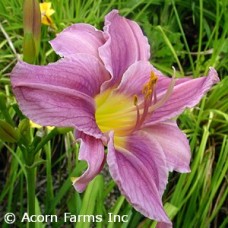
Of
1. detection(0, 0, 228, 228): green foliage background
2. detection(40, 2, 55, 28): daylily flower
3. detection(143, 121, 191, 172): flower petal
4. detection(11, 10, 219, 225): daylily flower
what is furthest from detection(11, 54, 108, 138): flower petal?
detection(40, 2, 55, 28): daylily flower

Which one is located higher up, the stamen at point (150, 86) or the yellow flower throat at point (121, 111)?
the stamen at point (150, 86)

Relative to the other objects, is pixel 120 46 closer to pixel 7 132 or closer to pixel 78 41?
pixel 78 41

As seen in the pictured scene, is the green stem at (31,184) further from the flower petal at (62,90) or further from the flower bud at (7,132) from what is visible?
the flower petal at (62,90)

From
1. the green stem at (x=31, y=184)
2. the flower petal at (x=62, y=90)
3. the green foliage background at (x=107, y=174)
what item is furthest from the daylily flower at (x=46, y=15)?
the flower petal at (x=62, y=90)

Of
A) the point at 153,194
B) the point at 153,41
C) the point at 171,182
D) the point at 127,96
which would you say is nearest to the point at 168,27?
the point at 153,41

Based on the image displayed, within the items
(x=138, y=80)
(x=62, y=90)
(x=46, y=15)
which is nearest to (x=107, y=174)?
(x=46, y=15)

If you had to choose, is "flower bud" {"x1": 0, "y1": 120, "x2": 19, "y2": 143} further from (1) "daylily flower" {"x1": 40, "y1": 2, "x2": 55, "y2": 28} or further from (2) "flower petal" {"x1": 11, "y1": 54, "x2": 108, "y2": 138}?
(1) "daylily flower" {"x1": 40, "y1": 2, "x2": 55, "y2": 28}
